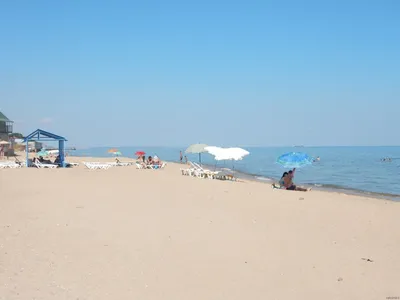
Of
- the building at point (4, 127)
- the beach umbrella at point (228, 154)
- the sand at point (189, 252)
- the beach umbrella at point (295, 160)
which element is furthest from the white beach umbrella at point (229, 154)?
the building at point (4, 127)

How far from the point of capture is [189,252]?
6355 mm

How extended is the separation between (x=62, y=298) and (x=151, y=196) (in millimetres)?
8689

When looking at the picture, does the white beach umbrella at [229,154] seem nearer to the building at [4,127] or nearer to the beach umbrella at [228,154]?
the beach umbrella at [228,154]

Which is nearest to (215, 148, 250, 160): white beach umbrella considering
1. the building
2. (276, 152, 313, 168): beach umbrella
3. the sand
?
(276, 152, 313, 168): beach umbrella

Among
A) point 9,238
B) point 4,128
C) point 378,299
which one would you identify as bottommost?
point 378,299

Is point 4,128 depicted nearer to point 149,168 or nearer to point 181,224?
point 149,168

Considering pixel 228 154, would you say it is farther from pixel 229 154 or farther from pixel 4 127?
pixel 4 127

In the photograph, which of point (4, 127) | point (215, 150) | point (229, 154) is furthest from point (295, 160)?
point (4, 127)

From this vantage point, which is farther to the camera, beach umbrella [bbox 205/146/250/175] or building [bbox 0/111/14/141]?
building [bbox 0/111/14/141]

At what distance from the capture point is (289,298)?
15.5 feet

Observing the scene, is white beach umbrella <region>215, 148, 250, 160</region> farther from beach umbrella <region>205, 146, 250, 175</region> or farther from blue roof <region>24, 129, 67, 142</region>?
blue roof <region>24, 129, 67, 142</region>

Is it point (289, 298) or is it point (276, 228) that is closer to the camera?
point (289, 298)

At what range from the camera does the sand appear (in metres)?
4.86

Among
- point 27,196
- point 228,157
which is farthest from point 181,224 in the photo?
point 228,157
